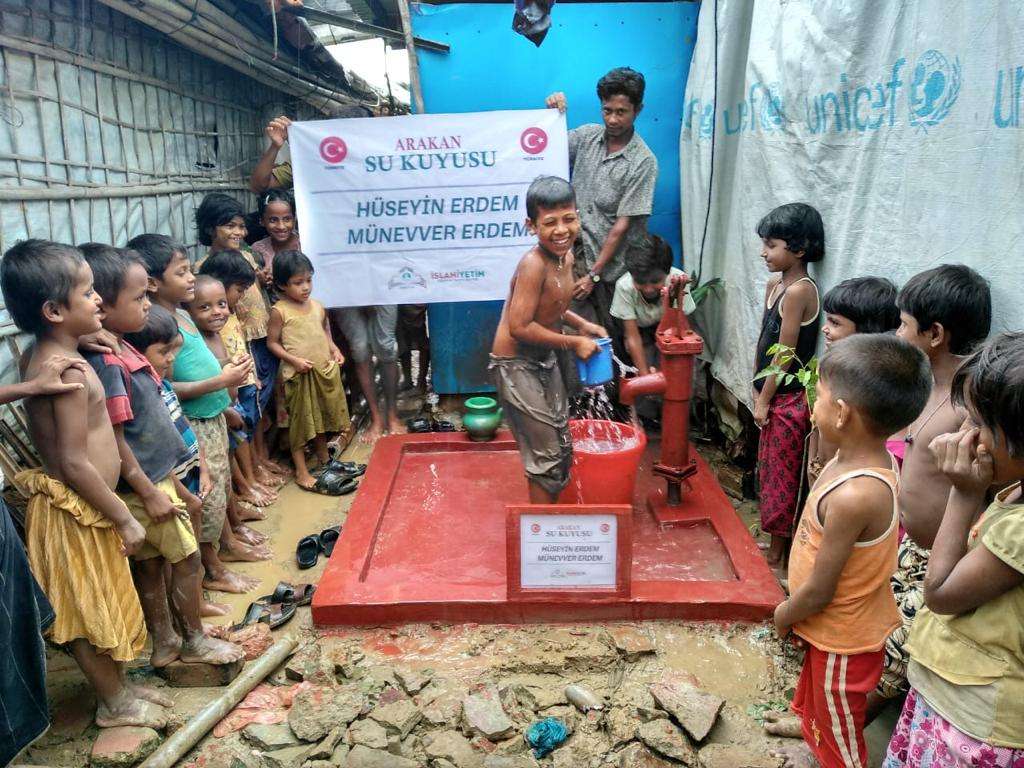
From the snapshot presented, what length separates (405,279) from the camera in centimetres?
552

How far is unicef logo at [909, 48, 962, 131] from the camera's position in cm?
260

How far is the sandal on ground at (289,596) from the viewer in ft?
11.4

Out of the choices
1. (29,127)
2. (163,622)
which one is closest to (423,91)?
(29,127)

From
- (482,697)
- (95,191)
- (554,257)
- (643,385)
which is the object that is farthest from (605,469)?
(95,191)

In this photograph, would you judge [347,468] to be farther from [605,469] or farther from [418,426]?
[605,469]

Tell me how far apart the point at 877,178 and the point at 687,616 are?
206cm

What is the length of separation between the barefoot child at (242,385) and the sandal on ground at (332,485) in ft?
0.87

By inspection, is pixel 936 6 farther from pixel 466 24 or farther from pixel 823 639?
pixel 466 24

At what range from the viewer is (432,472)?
4582 millimetres

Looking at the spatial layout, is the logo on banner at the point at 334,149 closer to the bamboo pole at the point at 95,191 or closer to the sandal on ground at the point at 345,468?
the bamboo pole at the point at 95,191

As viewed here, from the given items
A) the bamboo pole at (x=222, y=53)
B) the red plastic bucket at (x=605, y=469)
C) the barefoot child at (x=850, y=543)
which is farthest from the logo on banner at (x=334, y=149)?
the barefoot child at (x=850, y=543)

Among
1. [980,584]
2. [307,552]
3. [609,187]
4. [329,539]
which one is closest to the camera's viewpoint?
[980,584]

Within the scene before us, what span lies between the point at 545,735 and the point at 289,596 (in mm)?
1510

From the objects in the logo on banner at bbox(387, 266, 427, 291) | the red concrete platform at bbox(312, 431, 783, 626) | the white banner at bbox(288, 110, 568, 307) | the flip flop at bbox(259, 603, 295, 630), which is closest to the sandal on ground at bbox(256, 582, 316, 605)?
the flip flop at bbox(259, 603, 295, 630)
